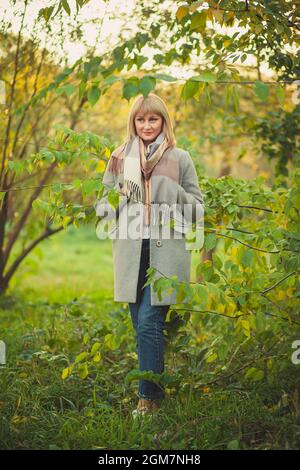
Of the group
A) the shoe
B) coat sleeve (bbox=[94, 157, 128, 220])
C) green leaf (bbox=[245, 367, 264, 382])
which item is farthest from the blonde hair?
the shoe

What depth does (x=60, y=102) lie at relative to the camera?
571 centimetres

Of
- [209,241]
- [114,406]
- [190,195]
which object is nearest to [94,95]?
→ [209,241]

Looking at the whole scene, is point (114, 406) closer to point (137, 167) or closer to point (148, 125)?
point (137, 167)

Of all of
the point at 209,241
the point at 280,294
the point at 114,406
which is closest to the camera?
the point at 209,241

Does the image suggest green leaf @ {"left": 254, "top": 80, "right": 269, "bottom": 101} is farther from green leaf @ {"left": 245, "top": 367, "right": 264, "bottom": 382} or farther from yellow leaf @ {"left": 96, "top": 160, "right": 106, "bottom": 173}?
green leaf @ {"left": 245, "top": 367, "right": 264, "bottom": 382}

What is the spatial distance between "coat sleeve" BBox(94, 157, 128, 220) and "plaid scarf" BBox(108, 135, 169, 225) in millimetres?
39

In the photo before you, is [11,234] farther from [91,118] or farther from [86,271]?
[86,271]

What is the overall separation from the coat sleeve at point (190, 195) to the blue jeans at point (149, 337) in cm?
29

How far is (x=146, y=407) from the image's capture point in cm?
326

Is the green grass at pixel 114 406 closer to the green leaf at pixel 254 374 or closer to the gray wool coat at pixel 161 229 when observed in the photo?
the green leaf at pixel 254 374

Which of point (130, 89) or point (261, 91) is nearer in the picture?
point (130, 89)

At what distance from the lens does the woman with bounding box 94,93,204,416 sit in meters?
3.29

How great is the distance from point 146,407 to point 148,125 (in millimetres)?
1582
